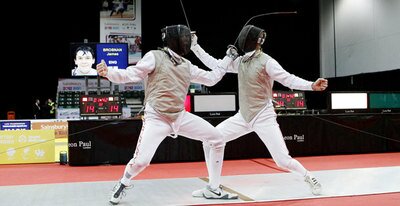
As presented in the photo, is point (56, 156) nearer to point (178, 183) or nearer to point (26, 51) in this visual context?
point (178, 183)

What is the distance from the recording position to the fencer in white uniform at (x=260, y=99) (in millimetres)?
3707

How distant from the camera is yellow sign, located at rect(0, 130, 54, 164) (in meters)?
6.88

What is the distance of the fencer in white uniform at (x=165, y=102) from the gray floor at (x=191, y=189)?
28 centimetres

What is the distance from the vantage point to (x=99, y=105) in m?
7.01

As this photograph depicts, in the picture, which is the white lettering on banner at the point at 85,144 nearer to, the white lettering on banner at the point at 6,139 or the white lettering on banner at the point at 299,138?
the white lettering on banner at the point at 6,139

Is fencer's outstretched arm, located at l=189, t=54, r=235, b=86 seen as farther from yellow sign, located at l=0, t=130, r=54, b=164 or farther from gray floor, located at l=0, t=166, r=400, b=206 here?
yellow sign, located at l=0, t=130, r=54, b=164

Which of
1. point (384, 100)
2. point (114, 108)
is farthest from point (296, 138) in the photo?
point (114, 108)

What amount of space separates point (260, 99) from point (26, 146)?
4648mm

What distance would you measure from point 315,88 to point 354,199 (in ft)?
3.27

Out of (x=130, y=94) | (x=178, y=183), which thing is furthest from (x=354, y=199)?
(x=130, y=94)

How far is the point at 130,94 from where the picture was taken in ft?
52.3

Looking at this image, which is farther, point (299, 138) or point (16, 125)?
point (16, 125)

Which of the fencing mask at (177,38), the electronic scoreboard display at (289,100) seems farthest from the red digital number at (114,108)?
the fencing mask at (177,38)

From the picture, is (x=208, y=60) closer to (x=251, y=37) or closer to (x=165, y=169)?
(x=251, y=37)
